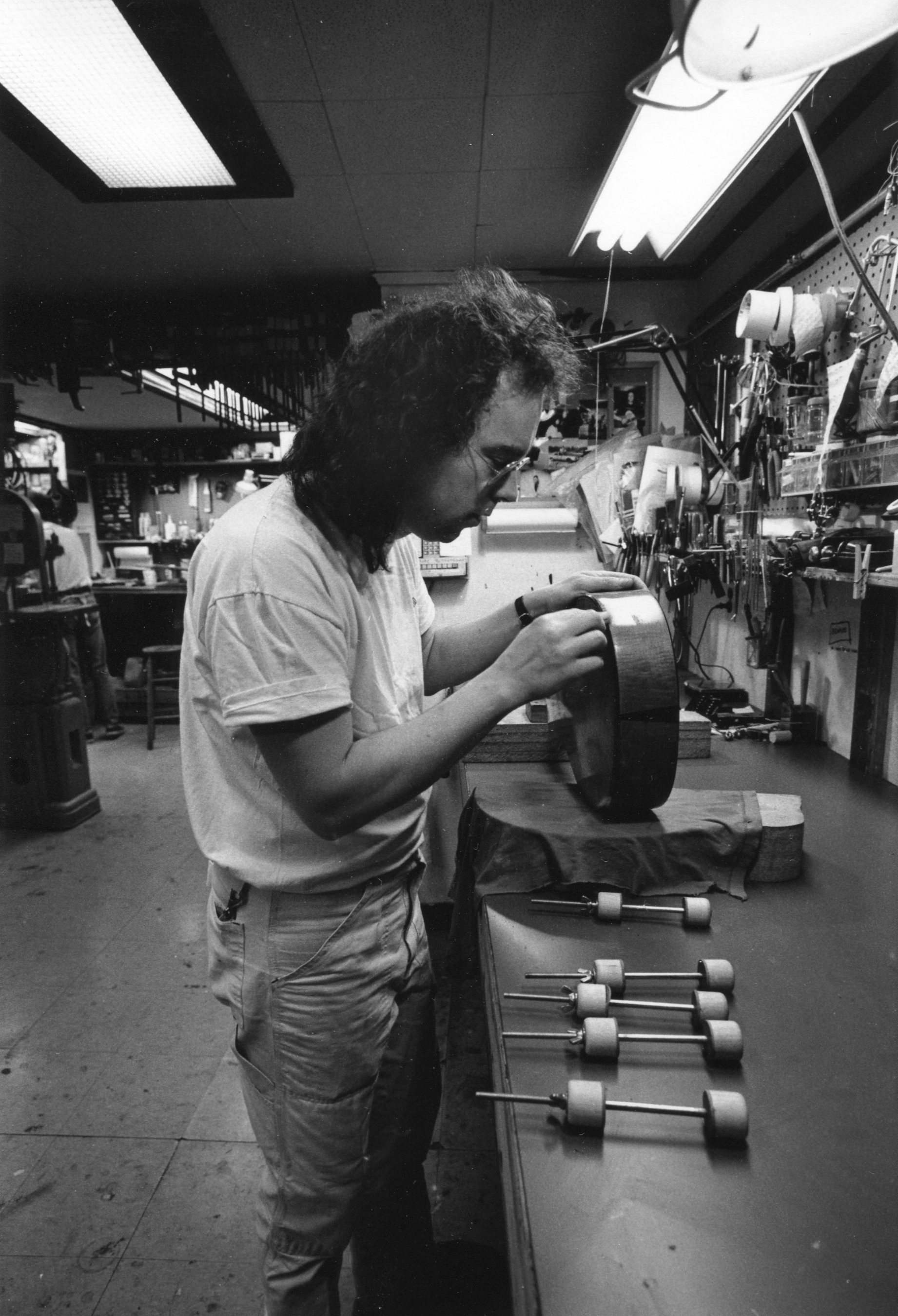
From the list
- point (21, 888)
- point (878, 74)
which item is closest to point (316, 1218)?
point (878, 74)

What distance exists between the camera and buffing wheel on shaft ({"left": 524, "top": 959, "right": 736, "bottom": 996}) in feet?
3.43

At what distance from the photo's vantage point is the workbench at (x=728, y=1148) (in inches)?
25.7

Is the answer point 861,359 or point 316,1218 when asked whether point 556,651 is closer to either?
point 316,1218

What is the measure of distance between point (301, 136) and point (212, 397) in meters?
4.17

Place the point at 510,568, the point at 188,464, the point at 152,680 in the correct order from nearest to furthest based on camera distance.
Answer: the point at 510,568 < the point at 152,680 < the point at 188,464

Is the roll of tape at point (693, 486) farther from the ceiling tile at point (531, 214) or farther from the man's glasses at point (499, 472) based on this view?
the man's glasses at point (499, 472)

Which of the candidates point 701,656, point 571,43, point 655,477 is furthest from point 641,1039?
point 701,656

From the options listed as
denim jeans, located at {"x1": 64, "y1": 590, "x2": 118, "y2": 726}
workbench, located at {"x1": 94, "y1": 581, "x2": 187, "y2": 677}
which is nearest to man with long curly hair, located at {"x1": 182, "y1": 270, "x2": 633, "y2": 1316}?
denim jeans, located at {"x1": 64, "y1": 590, "x2": 118, "y2": 726}

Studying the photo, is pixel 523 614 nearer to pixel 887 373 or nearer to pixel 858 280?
pixel 887 373

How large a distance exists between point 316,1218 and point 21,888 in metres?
3.00

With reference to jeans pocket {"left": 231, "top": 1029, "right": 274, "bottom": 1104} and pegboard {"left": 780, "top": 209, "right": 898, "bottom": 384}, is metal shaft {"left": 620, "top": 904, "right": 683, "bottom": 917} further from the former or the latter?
pegboard {"left": 780, "top": 209, "right": 898, "bottom": 384}

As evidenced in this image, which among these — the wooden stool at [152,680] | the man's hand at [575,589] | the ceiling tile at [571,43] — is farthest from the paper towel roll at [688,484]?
the wooden stool at [152,680]

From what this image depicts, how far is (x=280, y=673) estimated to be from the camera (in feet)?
3.06

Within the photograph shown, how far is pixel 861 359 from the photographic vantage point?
1801 millimetres
